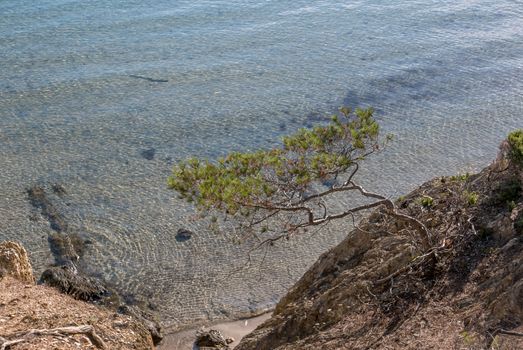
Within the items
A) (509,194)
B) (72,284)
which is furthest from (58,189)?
(509,194)

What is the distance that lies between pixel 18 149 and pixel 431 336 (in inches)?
469

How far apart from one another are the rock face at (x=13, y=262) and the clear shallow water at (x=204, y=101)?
128 centimetres

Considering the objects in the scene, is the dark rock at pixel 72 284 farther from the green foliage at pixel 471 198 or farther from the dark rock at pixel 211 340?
the green foliage at pixel 471 198

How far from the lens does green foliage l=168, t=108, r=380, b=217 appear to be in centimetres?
788

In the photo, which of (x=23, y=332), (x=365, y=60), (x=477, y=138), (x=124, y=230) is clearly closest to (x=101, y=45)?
(x=365, y=60)

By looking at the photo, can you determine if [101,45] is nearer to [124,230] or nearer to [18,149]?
[18,149]

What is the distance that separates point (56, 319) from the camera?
406 inches

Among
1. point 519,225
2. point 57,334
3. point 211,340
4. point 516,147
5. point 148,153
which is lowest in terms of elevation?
point 211,340

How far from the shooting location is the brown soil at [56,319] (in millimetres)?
9331

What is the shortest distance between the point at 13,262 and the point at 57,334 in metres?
2.96

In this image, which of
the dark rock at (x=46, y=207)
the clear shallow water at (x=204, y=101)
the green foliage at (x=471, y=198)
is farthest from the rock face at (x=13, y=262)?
the green foliage at (x=471, y=198)

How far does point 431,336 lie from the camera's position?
7.72 m

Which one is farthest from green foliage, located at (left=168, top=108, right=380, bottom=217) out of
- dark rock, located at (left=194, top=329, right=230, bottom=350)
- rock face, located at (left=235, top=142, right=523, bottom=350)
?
dark rock, located at (left=194, top=329, right=230, bottom=350)

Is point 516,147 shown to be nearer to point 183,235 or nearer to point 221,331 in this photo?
point 221,331
